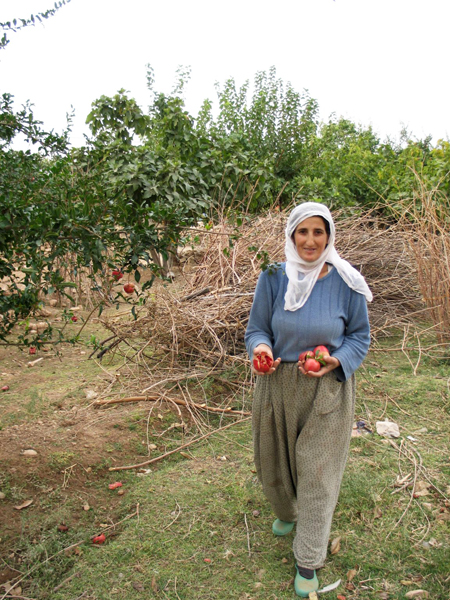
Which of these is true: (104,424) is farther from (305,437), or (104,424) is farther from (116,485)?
(305,437)

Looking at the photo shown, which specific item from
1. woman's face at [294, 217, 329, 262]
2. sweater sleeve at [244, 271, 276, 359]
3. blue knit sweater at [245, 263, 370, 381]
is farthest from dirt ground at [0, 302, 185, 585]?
woman's face at [294, 217, 329, 262]

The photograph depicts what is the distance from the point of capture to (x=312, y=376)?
7.53ft

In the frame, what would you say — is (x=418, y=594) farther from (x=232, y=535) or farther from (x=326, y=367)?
(x=326, y=367)

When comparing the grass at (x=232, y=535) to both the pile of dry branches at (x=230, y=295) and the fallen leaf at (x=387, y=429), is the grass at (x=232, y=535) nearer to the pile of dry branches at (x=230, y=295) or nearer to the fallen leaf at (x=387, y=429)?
the fallen leaf at (x=387, y=429)

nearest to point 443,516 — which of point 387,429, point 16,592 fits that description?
point 387,429

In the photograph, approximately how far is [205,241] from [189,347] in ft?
5.27

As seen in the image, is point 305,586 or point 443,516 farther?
point 443,516

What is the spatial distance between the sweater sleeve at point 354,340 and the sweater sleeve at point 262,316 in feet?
1.12

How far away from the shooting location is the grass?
250 cm

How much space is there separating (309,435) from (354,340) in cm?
47

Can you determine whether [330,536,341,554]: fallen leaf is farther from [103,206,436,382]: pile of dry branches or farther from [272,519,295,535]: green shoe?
[103,206,436,382]: pile of dry branches

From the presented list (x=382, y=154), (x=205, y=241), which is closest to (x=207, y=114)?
(x=382, y=154)

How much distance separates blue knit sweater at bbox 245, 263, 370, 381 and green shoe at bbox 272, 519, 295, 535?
3.22ft

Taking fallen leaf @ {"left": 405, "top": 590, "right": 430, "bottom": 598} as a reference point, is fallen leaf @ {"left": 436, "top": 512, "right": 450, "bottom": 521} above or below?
above
